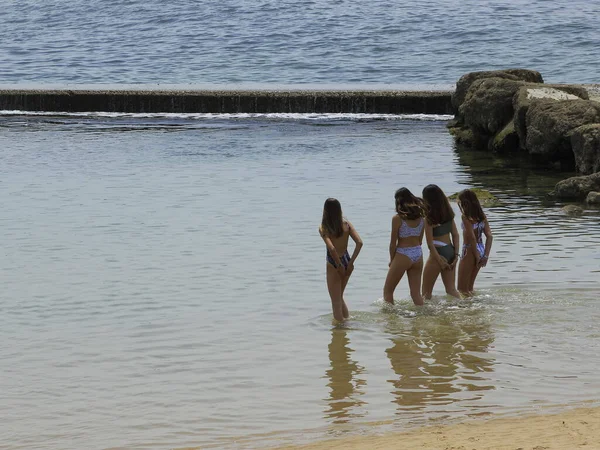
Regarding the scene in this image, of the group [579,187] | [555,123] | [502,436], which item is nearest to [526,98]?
[555,123]

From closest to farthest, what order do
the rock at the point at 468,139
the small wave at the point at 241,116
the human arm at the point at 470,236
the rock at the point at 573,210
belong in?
the human arm at the point at 470,236
the rock at the point at 573,210
the rock at the point at 468,139
the small wave at the point at 241,116

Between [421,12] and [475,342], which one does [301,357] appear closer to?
[475,342]

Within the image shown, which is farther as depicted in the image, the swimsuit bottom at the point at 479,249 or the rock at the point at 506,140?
the rock at the point at 506,140

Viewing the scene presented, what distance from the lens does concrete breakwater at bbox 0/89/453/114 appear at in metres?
28.3

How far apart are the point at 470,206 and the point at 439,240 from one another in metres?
0.42

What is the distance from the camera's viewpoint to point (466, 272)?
9.47m

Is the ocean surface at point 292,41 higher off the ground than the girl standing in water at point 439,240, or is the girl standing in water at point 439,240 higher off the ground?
the girl standing in water at point 439,240

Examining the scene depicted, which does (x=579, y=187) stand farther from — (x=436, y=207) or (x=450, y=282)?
(x=436, y=207)

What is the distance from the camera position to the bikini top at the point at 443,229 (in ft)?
29.8

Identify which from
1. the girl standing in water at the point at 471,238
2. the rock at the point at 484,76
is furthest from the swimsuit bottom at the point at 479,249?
the rock at the point at 484,76

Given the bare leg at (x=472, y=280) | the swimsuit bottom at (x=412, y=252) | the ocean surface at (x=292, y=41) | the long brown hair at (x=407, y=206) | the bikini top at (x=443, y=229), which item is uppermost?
the long brown hair at (x=407, y=206)

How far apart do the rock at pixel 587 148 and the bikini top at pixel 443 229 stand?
7.42 meters

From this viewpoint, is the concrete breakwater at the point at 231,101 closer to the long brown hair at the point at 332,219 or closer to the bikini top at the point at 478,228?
the bikini top at the point at 478,228

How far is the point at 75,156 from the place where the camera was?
20.8 metres
